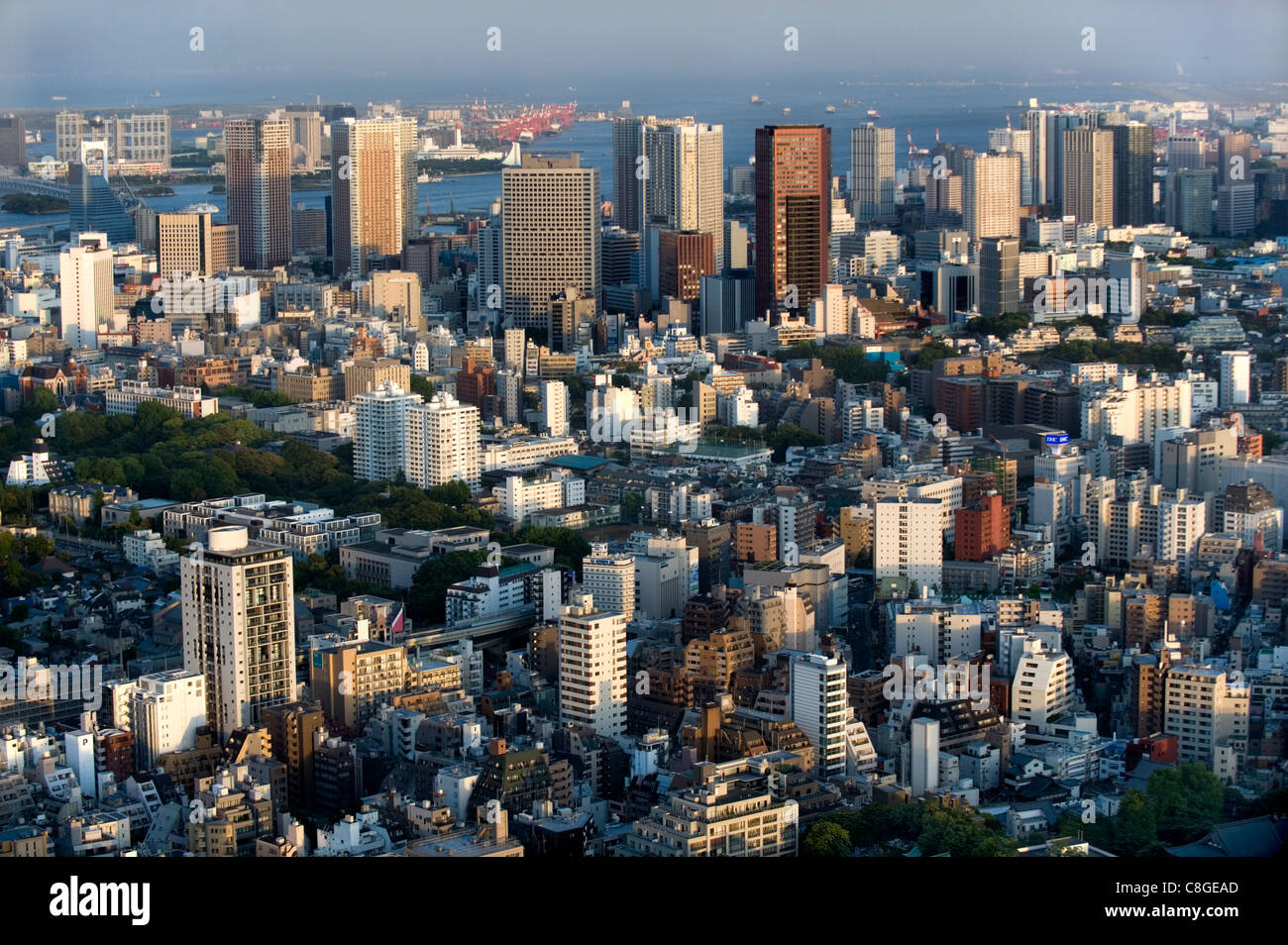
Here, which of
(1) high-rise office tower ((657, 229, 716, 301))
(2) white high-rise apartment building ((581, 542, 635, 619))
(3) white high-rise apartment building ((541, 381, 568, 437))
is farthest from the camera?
(1) high-rise office tower ((657, 229, 716, 301))

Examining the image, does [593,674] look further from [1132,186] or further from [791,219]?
[1132,186]

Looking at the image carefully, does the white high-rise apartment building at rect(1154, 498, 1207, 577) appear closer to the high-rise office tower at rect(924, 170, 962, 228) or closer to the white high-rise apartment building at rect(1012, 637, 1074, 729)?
the white high-rise apartment building at rect(1012, 637, 1074, 729)

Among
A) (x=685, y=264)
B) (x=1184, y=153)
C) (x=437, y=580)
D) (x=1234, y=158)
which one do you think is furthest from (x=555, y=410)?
(x=1184, y=153)

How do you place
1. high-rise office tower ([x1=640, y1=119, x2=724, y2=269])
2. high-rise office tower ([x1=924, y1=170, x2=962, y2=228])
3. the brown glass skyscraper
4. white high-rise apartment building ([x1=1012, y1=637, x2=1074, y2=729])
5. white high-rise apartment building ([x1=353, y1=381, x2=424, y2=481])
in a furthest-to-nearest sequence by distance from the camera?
1. high-rise office tower ([x1=924, y1=170, x2=962, y2=228])
2. high-rise office tower ([x1=640, y1=119, x2=724, y2=269])
3. the brown glass skyscraper
4. white high-rise apartment building ([x1=353, y1=381, x2=424, y2=481])
5. white high-rise apartment building ([x1=1012, y1=637, x2=1074, y2=729])

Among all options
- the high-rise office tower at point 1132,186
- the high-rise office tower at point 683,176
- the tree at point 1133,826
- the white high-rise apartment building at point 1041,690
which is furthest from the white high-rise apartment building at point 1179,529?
the high-rise office tower at point 1132,186

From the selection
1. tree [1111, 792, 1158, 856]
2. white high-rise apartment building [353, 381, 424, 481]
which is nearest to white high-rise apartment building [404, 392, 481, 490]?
white high-rise apartment building [353, 381, 424, 481]
